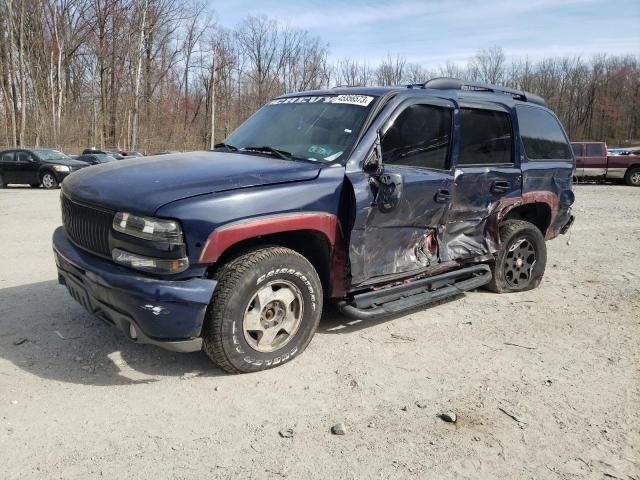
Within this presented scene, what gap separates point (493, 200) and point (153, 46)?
50168 millimetres

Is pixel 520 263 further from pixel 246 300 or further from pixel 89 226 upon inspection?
pixel 89 226

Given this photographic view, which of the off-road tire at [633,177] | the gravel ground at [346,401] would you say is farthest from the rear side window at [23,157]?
the off-road tire at [633,177]

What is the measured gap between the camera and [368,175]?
371 cm

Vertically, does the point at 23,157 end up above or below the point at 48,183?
above

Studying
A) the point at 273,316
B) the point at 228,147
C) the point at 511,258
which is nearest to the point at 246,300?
the point at 273,316

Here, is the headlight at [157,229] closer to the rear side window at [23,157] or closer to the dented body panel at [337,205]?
the dented body panel at [337,205]

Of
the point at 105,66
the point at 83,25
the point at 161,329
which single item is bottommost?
the point at 161,329

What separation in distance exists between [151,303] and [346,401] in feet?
4.39

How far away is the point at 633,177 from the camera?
21.0 metres

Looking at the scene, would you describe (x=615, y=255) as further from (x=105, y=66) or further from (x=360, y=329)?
(x=105, y=66)

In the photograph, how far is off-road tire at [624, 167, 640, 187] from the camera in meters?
20.9

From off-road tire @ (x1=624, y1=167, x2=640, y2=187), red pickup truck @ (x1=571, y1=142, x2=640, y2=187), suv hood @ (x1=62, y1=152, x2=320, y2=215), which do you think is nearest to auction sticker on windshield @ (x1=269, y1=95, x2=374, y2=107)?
suv hood @ (x1=62, y1=152, x2=320, y2=215)

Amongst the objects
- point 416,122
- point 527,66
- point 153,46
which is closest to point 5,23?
point 153,46

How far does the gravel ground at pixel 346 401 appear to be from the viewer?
2.55 m
